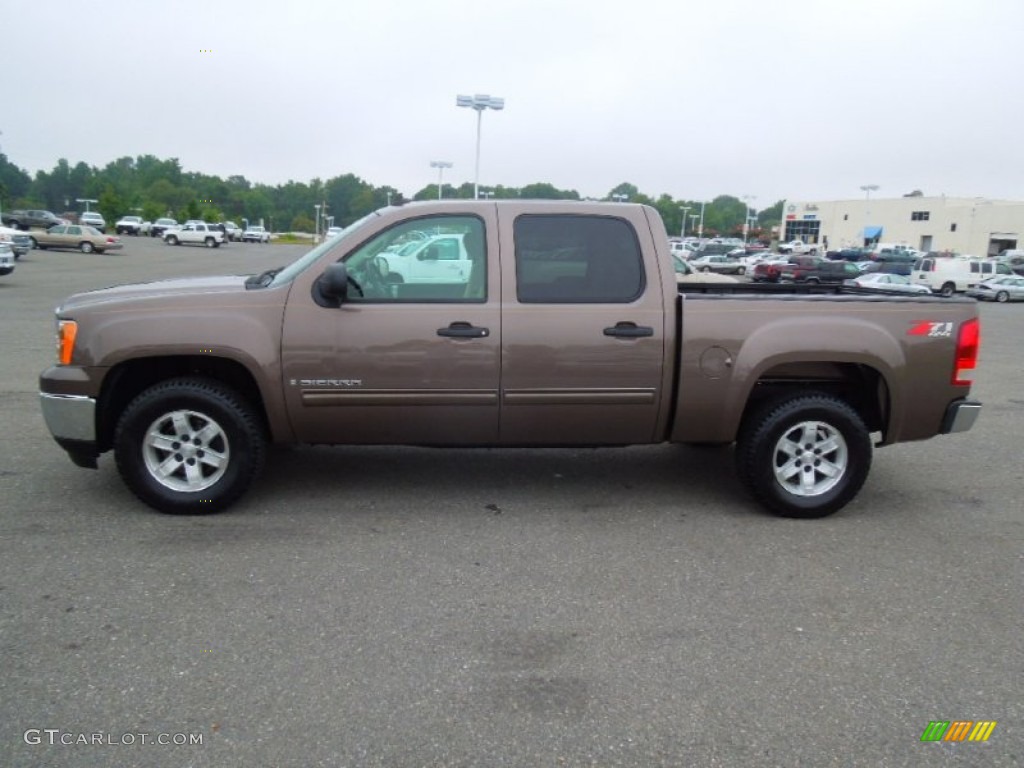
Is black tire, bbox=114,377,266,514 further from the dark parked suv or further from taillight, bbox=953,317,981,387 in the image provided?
the dark parked suv

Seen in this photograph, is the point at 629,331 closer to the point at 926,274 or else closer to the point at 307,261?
the point at 307,261

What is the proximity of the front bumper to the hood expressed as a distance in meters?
0.53

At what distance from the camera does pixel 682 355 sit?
4.75 m

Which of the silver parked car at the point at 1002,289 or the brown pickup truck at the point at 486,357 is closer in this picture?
the brown pickup truck at the point at 486,357

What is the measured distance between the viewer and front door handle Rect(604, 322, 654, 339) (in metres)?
4.70

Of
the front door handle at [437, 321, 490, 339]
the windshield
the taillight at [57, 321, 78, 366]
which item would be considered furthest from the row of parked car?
the taillight at [57, 321, 78, 366]

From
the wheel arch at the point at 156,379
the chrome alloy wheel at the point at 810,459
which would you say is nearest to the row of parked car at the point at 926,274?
the chrome alloy wheel at the point at 810,459

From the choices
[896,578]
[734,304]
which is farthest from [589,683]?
[734,304]

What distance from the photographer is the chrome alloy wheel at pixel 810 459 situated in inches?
194

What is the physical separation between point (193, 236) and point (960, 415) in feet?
191

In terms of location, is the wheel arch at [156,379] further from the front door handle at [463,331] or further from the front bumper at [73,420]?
the front door handle at [463,331]

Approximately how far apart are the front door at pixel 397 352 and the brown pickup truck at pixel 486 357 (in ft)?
0.04

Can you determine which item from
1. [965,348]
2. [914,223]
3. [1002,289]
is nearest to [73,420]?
[965,348]

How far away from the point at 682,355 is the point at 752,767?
2538mm
